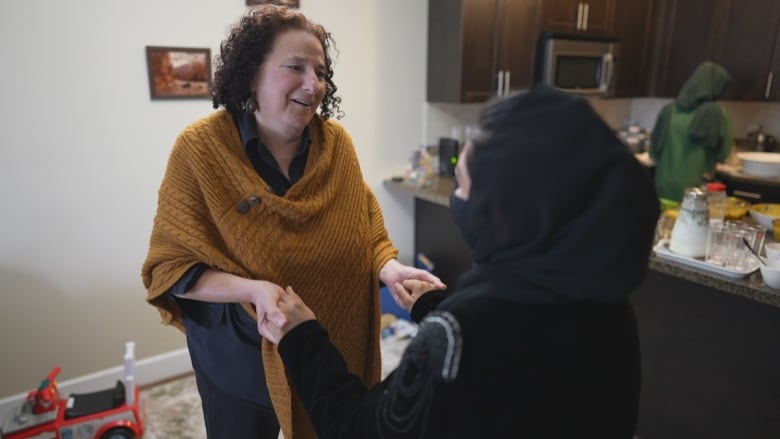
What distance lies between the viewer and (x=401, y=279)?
122 centimetres

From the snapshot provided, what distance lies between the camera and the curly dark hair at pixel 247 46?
1.15 m

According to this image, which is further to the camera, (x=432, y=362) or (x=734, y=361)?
(x=734, y=361)

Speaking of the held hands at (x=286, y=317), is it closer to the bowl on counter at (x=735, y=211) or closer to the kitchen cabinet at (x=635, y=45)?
the bowl on counter at (x=735, y=211)

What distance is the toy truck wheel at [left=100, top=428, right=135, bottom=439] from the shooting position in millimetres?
1907

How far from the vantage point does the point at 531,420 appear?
65 cm

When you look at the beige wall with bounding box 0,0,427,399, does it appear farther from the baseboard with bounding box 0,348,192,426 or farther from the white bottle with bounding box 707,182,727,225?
the white bottle with bounding box 707,182,727,225

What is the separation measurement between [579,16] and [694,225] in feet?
6.57

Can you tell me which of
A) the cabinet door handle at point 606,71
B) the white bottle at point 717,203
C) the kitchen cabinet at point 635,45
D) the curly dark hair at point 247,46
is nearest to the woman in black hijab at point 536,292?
the curly dark hair at point 247,46

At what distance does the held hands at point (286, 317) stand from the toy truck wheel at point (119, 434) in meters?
1.37

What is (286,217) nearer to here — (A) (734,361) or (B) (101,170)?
(B) (101,170)

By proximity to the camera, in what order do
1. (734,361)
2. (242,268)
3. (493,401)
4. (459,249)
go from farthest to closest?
(459,249) → (734,361) → (242,268) → (493,401)

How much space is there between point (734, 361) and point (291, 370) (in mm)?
1638

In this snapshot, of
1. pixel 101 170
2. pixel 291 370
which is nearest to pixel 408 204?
pixel 101 170

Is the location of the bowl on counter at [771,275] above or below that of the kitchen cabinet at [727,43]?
below
